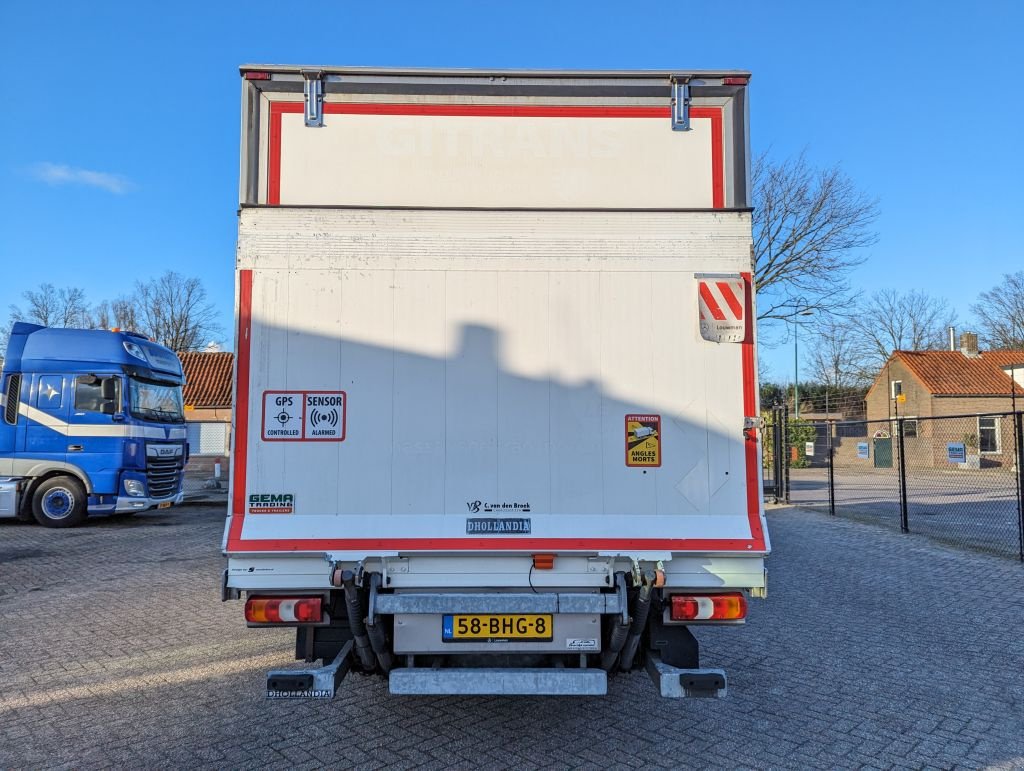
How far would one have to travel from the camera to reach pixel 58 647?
19.7 feet

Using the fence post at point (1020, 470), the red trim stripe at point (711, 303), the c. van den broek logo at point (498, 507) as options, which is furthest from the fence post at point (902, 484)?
the c. van den broek logo at point (498, 507)

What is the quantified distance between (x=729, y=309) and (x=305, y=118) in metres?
2.41

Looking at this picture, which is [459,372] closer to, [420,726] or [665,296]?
[665,296]

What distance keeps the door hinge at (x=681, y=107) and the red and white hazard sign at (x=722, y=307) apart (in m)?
0.83

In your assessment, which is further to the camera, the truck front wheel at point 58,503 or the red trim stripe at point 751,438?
the truck front wheel at point 58,503

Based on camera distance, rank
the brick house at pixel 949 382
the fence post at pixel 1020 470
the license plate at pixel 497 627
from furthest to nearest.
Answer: the brick house at pixel 949 382
the fence post at pixel 1020 470
the license plate at pixel 497 627

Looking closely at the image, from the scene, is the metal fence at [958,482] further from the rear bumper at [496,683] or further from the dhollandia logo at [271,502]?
the dhollandia logo at [271,502]

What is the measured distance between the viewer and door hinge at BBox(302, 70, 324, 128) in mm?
3808

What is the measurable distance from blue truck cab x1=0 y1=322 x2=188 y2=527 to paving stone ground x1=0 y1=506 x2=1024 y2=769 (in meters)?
6.68

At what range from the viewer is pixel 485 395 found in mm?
3670

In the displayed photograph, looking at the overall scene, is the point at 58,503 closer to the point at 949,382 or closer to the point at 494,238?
the point at 494,238

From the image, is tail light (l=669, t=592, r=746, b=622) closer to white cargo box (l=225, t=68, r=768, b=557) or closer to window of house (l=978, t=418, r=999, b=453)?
white cargo box (l=225, t=68, r=768, b=557)

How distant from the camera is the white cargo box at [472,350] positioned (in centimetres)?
361

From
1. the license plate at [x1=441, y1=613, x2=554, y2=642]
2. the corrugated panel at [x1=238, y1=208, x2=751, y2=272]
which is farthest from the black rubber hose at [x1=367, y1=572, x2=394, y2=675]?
the corrugated panel at [x1=238, y1=208, x2=751, y2=272]
